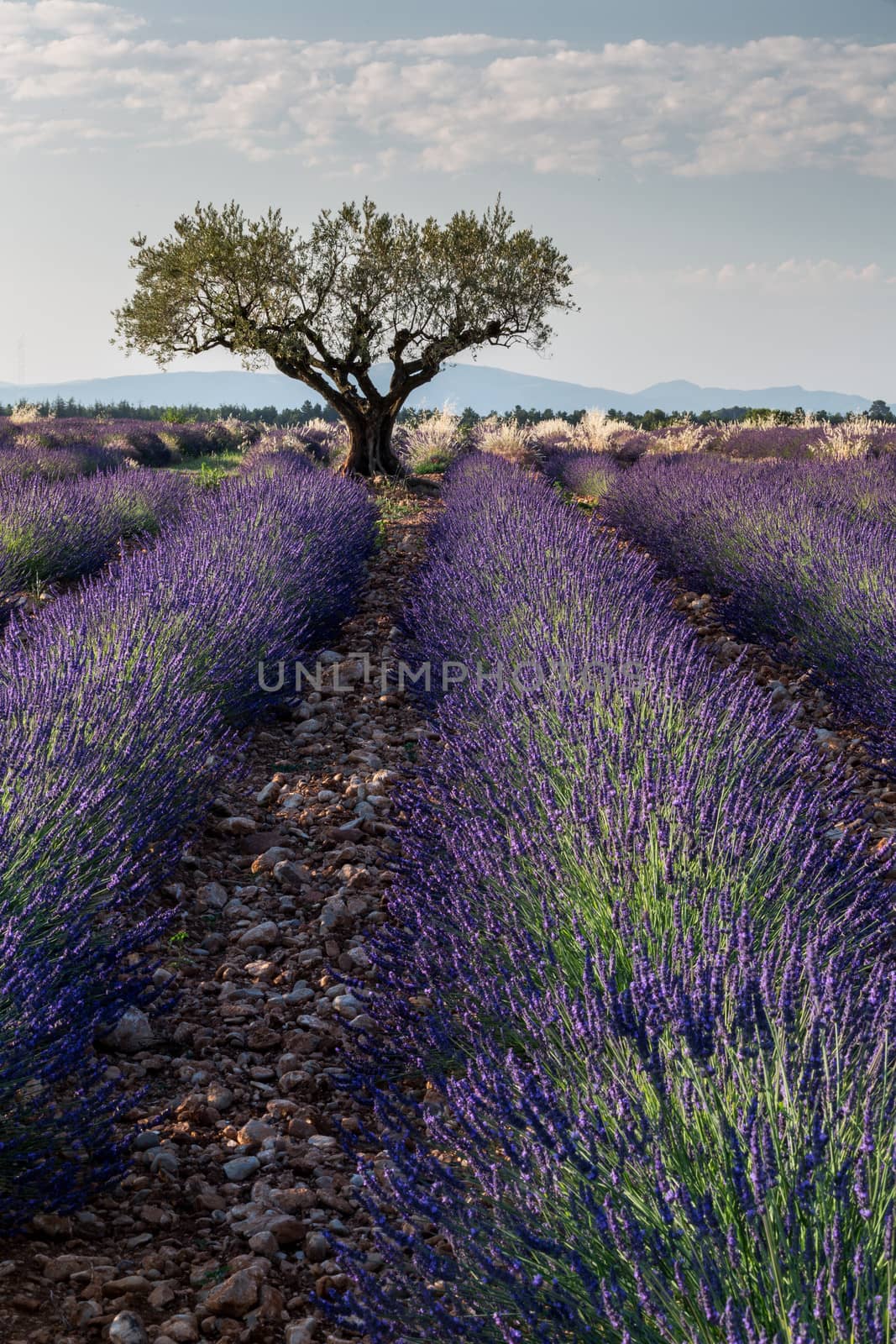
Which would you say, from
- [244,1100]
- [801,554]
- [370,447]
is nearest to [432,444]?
[370,447]

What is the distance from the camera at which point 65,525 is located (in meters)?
7.32

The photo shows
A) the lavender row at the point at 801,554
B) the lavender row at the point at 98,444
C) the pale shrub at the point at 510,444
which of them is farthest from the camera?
the pale shrub at the point at 510,444

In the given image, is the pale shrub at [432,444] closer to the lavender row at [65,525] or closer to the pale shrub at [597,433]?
the pale shrub at [597,433]

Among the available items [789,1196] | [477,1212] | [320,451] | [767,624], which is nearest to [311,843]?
[477,1212]

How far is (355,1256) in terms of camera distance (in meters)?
1.59

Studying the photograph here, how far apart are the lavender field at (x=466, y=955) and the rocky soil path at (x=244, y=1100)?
1cm

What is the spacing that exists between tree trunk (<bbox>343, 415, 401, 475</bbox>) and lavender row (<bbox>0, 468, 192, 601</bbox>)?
4.24 m

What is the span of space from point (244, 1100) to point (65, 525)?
5820 mm

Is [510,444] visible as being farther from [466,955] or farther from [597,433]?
[466,955]

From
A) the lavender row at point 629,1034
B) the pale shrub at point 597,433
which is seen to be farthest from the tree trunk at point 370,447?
the lavender row at point 629,1034

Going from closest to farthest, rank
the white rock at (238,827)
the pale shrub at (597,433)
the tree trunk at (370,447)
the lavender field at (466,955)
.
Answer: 1. the lavender field at (466,955)
2. the white rock at (238,827)
3. the tree trunk at (370,447)
4. the pale shrub at (597,433)

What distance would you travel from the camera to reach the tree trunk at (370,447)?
13243 millimetres

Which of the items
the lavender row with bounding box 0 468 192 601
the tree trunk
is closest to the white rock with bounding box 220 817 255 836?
the lavender row with bounding box 0 468 192 601

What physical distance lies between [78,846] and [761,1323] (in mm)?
1842
